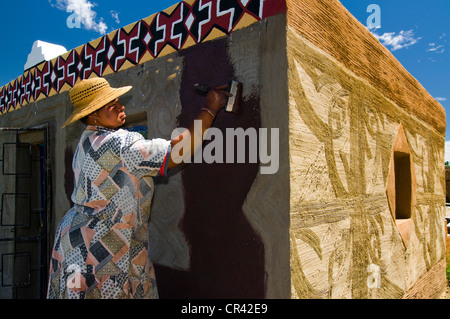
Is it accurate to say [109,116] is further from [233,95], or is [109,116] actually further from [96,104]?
[233,95]

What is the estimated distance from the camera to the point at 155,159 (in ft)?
5.65

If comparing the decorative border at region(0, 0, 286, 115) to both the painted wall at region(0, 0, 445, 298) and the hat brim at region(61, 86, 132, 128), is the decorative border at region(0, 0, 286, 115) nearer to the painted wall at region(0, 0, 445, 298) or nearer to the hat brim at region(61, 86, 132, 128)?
the painted wall at region(0, 0, 445, 298)

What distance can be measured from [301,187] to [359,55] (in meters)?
1.54

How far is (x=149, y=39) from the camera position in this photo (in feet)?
8.96

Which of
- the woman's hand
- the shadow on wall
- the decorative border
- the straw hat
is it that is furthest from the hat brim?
the decorative border

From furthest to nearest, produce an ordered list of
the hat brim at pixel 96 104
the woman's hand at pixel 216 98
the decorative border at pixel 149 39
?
the decorative border at pixel 149 39, the woman's hand at pixel 216 98, the hat brim at pixel 96 104

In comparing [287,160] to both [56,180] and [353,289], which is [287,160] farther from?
[56,180]

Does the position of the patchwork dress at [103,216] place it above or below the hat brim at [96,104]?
below

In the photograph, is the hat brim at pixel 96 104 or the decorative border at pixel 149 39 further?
the decorative border at pixel 149 39

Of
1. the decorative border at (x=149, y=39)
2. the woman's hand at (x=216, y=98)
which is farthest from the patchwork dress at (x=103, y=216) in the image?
the decorative border at (x=149, y=39)

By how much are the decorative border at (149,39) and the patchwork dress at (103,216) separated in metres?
0.98

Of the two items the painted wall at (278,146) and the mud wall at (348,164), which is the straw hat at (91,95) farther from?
the mud wall at (348,164)

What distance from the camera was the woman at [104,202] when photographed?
1.77 m
